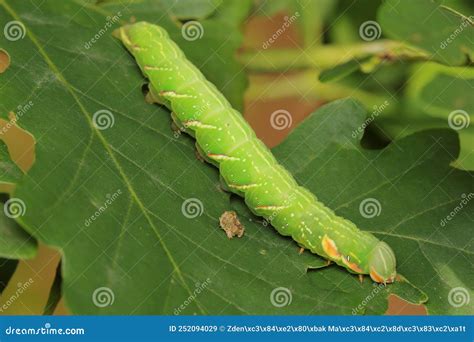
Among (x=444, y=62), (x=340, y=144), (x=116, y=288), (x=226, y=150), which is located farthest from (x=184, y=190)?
(x=444, y=62)

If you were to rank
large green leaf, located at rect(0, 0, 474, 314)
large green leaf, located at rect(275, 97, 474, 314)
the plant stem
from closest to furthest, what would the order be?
1. large green leaf, located at rect(0, 0, 474, 314)
2. large green leaf, located at rect(275, 97, 474, 314)
3. the plant stem

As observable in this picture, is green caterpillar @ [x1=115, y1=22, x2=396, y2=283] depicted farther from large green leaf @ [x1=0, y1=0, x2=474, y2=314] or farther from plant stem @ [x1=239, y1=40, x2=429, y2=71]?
plant stem @ [x1=239, y1=40, x2=429, y2=71]

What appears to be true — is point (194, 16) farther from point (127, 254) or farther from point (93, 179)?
point (127, 254)

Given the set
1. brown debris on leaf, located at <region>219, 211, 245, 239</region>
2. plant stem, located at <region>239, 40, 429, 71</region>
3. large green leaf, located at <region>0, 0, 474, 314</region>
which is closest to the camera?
large green leaf, located at <region>0, 0, 474, 314</region>

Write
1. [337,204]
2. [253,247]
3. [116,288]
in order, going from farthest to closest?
[337,204]
[253,247]
[116,288]

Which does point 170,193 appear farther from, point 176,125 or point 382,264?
point 382,264

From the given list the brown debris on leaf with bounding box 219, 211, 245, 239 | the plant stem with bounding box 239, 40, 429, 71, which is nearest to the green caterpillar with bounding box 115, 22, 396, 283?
the brown debris on leaf with bounding box 219, 211, 245, 239
